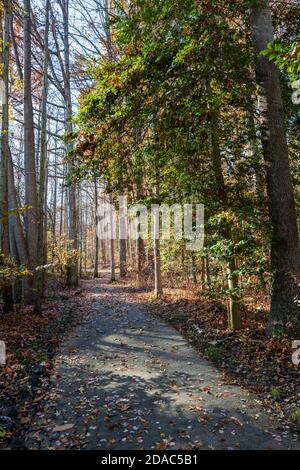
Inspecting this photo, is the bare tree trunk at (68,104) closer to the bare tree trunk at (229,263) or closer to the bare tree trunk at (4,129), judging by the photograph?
the bare tree trunk at (4,129)

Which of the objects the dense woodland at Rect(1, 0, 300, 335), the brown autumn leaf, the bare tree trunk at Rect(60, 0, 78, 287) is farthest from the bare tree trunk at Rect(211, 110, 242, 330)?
the bare tree trunk at Rect(60, 0, 78, 287)

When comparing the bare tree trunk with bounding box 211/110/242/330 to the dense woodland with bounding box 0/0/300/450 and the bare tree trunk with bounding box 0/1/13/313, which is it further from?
the bare tree trunk with bounding box 0/1/13/313

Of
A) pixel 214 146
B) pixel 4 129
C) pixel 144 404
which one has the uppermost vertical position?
pixel 4 129

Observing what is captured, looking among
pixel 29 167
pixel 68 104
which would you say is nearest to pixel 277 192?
pixel 29 167

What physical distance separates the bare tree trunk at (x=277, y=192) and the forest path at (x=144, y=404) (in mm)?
1857

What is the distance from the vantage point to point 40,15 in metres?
12.2

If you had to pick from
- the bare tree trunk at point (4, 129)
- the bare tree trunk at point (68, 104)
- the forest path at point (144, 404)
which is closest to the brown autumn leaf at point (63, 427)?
the forest path at point (144, 404)

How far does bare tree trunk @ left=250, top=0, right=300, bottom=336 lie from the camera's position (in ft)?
20.4

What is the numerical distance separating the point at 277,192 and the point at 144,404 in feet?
14.7

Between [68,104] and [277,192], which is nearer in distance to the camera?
[277,192]

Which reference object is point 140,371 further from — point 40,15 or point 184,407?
point 40,15

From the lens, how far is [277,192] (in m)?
6.39

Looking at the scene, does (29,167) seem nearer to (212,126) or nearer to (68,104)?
(212,126)

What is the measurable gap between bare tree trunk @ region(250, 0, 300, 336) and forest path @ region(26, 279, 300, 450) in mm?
1857
